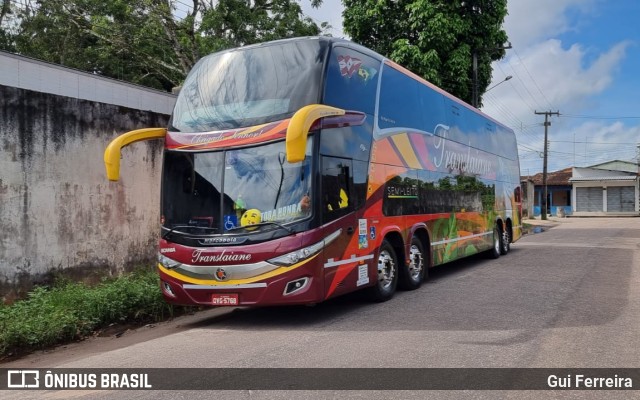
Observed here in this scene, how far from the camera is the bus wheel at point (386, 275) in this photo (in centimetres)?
845

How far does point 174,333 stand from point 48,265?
110 inches

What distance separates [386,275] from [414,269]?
3.81ft

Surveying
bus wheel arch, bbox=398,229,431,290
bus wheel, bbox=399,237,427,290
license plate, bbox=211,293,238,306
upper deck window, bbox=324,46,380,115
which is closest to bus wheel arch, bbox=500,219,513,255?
bus wheel arch, bbox=398,229,431,290

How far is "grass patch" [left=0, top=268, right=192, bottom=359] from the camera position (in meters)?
6.37

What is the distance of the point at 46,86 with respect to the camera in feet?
33.3

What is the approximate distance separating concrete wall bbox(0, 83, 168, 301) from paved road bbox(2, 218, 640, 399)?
232cm

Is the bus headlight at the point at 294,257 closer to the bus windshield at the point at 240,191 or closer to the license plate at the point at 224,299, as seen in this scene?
the bus windshield at the point at 240,191

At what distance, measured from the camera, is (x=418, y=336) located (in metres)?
6.29

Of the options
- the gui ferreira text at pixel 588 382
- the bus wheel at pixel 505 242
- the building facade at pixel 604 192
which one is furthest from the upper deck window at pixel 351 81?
the building facade at pixel 604 192

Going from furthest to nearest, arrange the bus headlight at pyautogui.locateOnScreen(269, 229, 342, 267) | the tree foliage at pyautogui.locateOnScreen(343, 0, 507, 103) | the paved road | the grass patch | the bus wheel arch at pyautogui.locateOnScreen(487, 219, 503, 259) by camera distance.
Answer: the tree foliage at pyautogui.locateOnScreen(343, 0, 507, 103) < the bus wheel arch at pyautogui.locateOnScreen(487, 219, 503, 259) < the bus headlight at pyautogui.locateOnScreen(269, 229, 342, 267) < the grass patch < the paved road

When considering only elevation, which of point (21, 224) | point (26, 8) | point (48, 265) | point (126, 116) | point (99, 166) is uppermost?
point (26, 8)

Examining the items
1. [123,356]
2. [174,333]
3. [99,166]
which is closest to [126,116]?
[99,166]

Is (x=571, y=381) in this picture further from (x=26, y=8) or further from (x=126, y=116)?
(x=26, y=8)

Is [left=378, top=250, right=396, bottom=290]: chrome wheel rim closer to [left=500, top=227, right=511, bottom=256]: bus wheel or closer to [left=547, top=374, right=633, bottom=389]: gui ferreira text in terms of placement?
[left=547, top=374, right=633, bottom=389]: gui ferreira text
